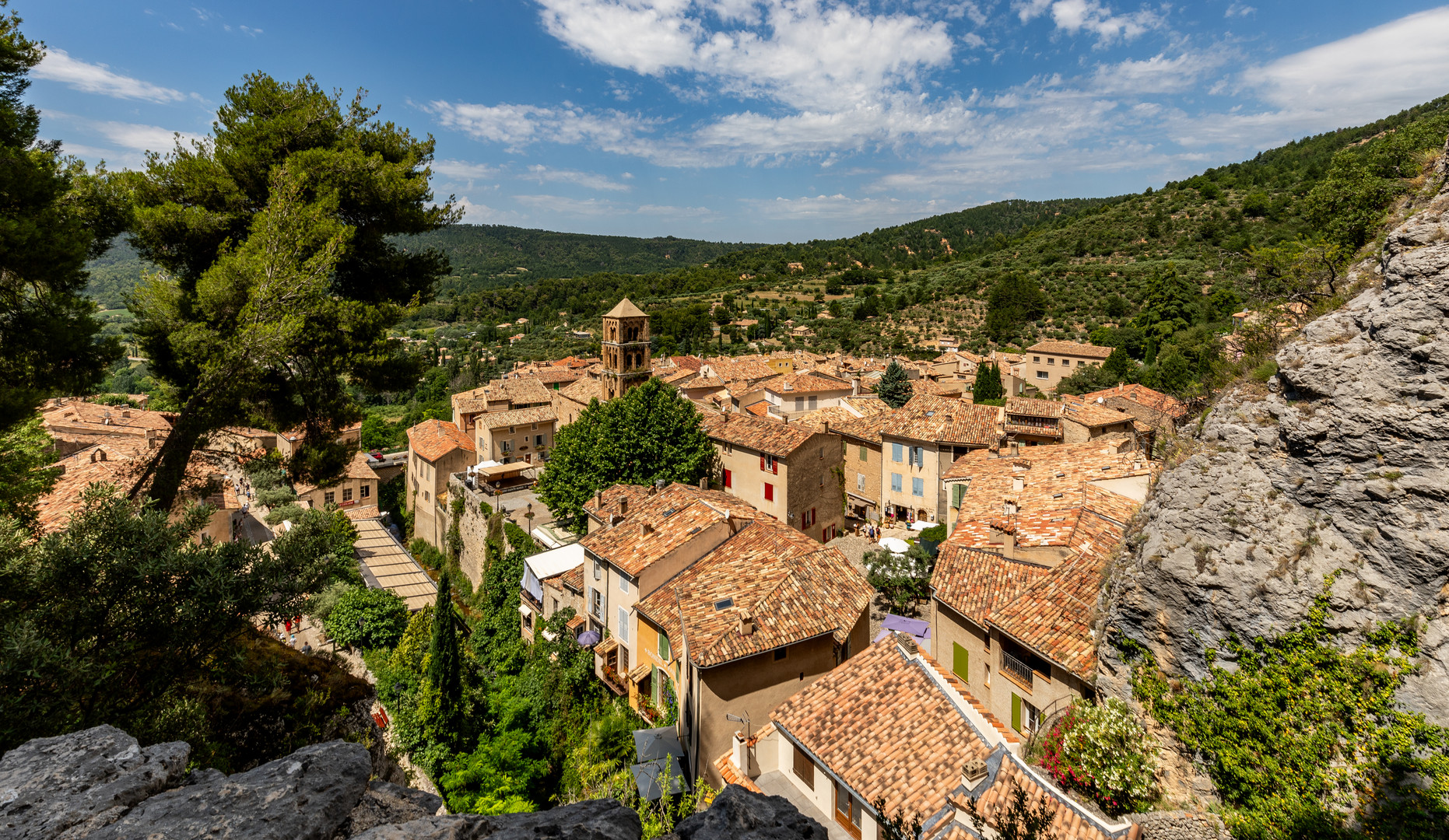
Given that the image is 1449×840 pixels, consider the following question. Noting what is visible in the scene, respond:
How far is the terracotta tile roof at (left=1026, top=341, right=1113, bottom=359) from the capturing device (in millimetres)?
52906

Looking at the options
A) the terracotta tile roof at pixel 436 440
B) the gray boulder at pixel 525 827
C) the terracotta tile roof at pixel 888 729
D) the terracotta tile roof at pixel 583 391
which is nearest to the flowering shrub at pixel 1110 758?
the terracotta tile roof at pixel 888 729

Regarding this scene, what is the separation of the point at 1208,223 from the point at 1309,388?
8997cm

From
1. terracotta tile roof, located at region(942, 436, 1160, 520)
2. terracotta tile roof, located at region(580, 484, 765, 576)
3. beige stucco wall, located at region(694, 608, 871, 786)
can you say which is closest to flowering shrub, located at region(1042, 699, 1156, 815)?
beige stucco wall, located at region(694, 608, 871, 786)

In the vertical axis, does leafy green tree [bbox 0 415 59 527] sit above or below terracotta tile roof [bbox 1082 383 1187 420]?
above

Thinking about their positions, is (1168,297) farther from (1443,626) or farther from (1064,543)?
(1443,626)

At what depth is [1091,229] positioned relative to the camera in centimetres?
9650

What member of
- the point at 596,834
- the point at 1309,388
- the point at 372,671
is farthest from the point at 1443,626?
the point at 372,671

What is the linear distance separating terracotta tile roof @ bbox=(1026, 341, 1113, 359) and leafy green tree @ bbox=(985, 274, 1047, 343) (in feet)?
42.4

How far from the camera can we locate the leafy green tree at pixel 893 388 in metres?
46.0

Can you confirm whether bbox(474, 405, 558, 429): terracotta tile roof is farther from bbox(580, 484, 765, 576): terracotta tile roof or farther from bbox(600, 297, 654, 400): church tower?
bbox(580, 484, 765, 576): terracotta tile roof

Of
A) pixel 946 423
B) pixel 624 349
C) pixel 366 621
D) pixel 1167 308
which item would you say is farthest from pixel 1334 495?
pixel 1167 308

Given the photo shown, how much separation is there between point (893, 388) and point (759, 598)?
3333 cm

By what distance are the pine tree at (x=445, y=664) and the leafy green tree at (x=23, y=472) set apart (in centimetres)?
1122

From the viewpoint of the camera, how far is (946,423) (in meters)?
29.4
